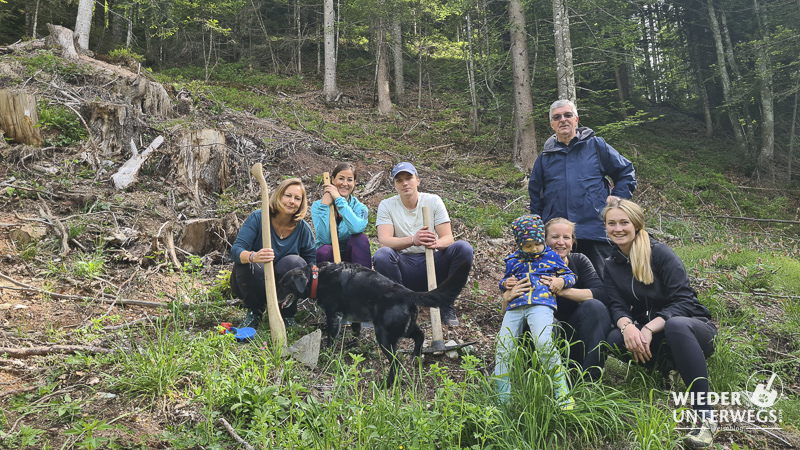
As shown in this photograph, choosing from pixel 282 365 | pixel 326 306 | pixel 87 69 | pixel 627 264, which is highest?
pixel 87 69

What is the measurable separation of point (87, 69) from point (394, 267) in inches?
333

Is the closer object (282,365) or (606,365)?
(282,365)

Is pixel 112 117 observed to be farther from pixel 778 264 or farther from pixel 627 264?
pixel 778 264

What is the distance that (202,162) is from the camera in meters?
7.11

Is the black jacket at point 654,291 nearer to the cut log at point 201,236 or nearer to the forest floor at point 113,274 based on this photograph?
the forest floor at point 113,274

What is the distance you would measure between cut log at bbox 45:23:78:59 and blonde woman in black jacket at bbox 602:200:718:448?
38.9 feet

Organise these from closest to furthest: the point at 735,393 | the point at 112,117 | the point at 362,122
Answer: the point at 735,393 < the point at 112,117 < the point at 362,122

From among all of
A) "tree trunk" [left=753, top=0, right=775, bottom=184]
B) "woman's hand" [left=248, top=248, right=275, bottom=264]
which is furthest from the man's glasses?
"tree trunk" [left=753, top=0, right=775, bottom=184]

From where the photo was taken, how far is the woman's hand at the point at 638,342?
3.00 m

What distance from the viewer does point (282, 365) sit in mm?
3219

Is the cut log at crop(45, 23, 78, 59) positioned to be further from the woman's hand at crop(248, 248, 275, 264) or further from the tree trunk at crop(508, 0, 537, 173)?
the tree trunk at crop(508, 0, 537, 173)

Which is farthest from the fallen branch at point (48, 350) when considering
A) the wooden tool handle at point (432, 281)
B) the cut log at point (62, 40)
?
the cut log at point (62, 40)

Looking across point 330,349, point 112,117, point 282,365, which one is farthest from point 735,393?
point 112,117

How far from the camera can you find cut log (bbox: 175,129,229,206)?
22.7ft
